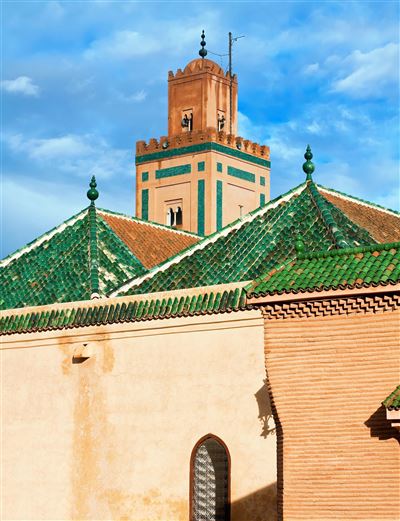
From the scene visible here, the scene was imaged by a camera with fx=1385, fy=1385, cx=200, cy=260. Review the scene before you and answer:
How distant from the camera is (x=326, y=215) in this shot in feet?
63.6

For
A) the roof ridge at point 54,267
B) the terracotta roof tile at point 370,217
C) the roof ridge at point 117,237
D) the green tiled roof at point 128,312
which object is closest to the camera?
the green tiled roof at point 128,312

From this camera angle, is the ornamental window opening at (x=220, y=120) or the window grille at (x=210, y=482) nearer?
the window grille at (x=210, y=482)

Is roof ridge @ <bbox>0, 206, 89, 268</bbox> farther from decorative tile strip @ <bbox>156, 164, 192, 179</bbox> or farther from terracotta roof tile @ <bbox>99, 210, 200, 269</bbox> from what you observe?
decorative tile strip @ <bbox>156, 164, 192, 179</bbox>

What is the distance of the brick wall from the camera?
41.8ft

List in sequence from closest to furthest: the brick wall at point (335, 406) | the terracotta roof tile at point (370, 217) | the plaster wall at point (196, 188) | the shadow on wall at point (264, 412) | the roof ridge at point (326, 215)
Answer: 1. the brick wall at point (335, 406)
2. the shadow on wall at point (264, 412)
3. the roof ridge at point (326, 215)
4. the terracotta roof tile at point (370, 217)
5. the plaster wall at point (196, 188)

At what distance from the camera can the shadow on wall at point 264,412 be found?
16.7 meters

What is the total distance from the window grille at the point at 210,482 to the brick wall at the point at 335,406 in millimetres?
3768

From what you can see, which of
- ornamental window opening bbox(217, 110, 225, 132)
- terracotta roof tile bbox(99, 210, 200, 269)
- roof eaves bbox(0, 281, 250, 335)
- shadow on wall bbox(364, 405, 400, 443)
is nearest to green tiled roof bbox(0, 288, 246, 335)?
roof eaves bbox(0, 281, 250, 335)

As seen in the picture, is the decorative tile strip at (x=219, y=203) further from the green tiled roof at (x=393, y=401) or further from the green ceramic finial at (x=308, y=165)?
the green tiled roof at (x=393, y=401)

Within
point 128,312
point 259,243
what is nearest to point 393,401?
point 128,312

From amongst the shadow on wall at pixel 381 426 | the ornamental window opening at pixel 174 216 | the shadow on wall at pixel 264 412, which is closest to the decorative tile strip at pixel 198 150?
the ornamental window opening at pixel 174 216

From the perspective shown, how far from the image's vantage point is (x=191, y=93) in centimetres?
3991

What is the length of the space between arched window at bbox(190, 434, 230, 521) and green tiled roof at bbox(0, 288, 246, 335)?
1645 mm

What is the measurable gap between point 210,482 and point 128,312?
2.52 m
